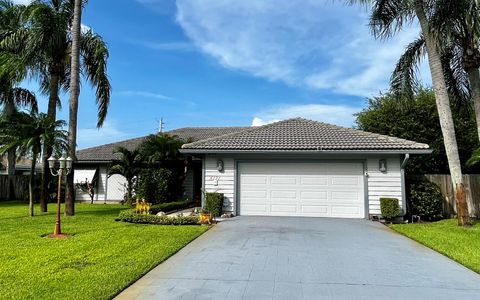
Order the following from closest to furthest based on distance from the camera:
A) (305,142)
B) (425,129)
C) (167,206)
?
(305,142), (167,206), (425,129)

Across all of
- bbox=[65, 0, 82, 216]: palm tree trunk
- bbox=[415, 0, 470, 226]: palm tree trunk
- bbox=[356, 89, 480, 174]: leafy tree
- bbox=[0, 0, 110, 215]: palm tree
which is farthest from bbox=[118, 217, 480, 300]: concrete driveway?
bbox=[356, 89, 480, 174]: leafy tree

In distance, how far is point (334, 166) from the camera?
1388cm

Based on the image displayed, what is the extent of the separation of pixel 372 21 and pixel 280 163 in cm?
624

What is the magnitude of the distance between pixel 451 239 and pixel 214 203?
7361 millimetres

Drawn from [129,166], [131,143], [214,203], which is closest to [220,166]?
[214,203]

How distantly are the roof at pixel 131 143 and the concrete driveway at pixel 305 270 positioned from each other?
12.3 meters

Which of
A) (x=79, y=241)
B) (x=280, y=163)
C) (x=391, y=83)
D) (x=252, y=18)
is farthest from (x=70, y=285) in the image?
(x=391, y=83)

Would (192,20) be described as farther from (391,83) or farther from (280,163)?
(391,83)

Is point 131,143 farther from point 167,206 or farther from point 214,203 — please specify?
point 214,203

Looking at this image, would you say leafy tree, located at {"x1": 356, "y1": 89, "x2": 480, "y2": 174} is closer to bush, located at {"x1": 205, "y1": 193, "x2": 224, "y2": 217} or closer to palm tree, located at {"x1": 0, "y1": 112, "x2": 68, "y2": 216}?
bush, located at {"x1": 205, "y1": 193, "x2": 224, "y2": 217}

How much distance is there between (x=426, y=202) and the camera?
Result: 1338cm

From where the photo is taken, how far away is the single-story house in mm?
13383

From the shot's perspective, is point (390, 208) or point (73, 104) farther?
point (73, 104)

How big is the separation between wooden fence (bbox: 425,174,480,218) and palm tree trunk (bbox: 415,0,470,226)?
101 inches
